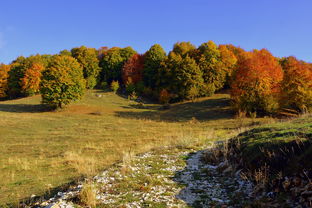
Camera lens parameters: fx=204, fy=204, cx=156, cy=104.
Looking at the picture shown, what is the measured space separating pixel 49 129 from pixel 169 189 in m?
28.0

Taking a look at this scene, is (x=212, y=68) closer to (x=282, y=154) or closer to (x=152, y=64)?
(x=152, y=64)

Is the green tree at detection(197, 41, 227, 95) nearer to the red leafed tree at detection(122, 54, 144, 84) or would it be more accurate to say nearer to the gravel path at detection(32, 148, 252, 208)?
the red leafed tree at detection(122, 54, 144, 84)

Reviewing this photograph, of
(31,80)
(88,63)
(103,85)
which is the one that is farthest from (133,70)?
(31,80)

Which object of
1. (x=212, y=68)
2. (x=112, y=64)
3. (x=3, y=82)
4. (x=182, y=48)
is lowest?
(x=3, y=82)

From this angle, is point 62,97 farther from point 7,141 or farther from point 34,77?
point 34,77

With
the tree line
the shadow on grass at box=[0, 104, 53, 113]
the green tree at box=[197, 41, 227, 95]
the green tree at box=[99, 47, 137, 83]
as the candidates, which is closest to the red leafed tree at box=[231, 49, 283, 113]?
the tree line

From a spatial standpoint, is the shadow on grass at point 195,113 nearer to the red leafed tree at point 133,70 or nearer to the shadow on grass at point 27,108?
the shadow on grass at point 27,108

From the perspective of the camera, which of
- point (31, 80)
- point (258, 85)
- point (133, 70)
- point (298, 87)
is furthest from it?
point (133, 70)

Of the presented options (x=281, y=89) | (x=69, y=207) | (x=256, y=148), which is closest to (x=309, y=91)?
(x=281, y=89)

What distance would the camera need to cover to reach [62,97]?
44.6 metres

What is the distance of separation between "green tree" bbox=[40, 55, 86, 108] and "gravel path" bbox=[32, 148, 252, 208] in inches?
1565

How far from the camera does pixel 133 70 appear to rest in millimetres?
78312

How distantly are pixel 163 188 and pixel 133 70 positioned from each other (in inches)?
2891

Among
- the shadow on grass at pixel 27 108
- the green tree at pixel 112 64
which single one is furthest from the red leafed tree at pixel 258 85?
the green tree at pixel 112 64
